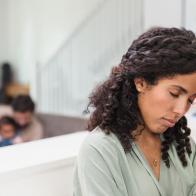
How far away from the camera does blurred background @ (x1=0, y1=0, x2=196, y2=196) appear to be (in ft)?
3.97

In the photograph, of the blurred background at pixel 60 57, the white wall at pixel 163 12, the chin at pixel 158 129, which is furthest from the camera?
the white wall at pixel 163 12

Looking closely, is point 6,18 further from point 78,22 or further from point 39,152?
point 39,152

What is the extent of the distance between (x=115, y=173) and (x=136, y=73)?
0.25 meters

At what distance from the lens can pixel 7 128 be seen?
303 cm

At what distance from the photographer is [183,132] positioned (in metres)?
1.23

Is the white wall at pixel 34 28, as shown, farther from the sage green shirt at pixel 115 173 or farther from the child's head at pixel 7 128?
the sage green shirt at pixel 115 173

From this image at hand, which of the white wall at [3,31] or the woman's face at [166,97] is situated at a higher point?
the woman's face at [166,97]

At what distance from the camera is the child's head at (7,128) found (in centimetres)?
300

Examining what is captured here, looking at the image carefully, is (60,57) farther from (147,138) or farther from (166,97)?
(166,97)

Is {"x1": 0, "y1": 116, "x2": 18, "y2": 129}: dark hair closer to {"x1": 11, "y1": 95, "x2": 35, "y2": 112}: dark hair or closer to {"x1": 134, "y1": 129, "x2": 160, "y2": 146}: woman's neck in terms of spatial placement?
{"x1": 11, "y1": 95, "x2": 35, "y2": 112}: dark hair

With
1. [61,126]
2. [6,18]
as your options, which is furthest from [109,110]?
[6,18]

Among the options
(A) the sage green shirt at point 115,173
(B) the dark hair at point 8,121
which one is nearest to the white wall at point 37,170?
(A) the sage green shirt at point 115,173

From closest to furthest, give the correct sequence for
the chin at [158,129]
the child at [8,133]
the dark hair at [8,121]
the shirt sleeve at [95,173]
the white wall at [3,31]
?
the shirt sleeve at [95,173], the chin at [158,129], the child at [8,133], the dark hair at [8,121], the white wall at [3,31]

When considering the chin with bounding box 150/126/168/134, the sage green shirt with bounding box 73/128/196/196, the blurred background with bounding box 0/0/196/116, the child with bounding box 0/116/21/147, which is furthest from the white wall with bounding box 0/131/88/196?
the blurred background with bounding box 0/0/196/116
